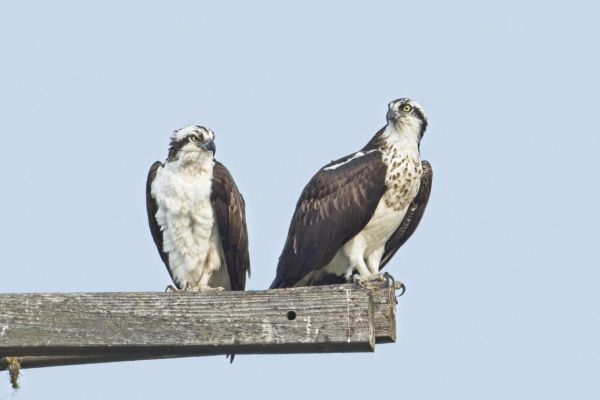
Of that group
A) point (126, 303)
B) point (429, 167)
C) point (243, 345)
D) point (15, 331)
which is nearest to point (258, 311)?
point (243, 345)

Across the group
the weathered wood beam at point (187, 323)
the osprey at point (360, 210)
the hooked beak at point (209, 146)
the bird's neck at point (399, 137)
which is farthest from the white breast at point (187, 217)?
the weathered wood beam at point (187, 323)

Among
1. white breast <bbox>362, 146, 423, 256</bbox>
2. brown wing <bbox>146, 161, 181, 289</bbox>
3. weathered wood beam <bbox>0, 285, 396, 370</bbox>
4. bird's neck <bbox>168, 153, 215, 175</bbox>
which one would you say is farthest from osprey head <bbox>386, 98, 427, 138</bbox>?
weathered wood beam <bbox>0, 285, 396, 370</bbox>

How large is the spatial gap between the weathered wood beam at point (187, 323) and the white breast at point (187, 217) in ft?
13.8

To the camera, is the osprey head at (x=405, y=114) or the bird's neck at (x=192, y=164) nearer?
the bird's neck at (x=192, y=164)

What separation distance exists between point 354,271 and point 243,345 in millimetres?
4276

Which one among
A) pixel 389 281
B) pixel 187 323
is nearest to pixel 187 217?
pixel 389 281

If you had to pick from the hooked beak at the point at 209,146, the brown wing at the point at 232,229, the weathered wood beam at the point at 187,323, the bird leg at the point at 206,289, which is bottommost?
the weathered wood beam at the point at 187,323

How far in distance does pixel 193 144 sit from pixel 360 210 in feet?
4.71

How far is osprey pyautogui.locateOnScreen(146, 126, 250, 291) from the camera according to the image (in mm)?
8500

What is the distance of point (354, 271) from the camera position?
331 inches

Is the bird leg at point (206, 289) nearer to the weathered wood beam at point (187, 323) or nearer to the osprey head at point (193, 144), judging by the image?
the weathered wood beam at point (187, 323)

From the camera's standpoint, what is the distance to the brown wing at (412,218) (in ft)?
29.0

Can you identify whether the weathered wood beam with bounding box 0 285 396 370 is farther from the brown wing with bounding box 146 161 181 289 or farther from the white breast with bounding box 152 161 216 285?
the brown wing with bounding box 146 161 181 289

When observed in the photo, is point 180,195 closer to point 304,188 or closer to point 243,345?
point 304,188
